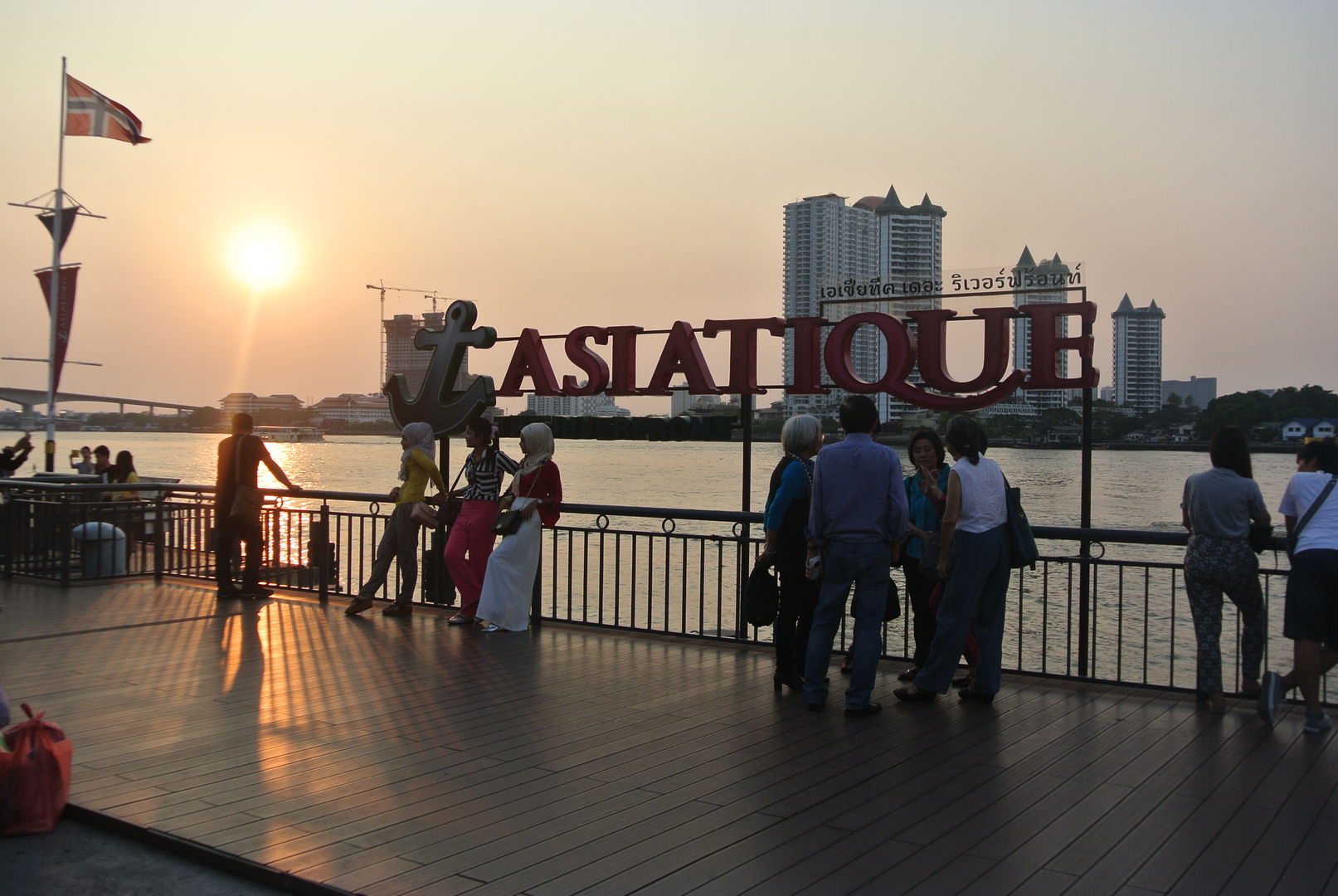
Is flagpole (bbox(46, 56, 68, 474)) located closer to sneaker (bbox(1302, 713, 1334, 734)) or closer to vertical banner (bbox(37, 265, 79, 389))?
vertical banner (bbox(37, 265, 79, 389))

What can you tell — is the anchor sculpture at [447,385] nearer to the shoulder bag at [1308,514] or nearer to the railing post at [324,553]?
the railing post at [324,553]

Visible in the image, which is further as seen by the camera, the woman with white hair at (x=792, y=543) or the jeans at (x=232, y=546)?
the jeans at (x=232, y=546)

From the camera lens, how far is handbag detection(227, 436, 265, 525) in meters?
10.6

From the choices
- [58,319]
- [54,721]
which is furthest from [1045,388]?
[58,319]

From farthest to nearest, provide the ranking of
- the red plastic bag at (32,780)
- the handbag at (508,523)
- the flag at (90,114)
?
the flag at (90,114)
the handbag at (508,523)
the red plastic bag at (32,780)

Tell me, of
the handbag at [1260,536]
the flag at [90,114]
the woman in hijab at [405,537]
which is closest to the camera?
the handbag at [1260,536]

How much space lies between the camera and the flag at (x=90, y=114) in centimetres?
2403

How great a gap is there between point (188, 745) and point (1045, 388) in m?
6.80

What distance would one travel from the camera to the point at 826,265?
12.8 metres

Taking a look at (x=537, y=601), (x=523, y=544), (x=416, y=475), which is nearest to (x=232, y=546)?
(x=416, y=475)

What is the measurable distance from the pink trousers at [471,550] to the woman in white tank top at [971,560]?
4.16 metres

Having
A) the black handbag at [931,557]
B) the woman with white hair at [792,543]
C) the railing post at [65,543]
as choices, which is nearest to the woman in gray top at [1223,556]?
the black handbag at [931,557]

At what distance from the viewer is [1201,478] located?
20.7 ft

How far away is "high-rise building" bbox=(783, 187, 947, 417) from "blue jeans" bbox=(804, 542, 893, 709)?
3900 mm
